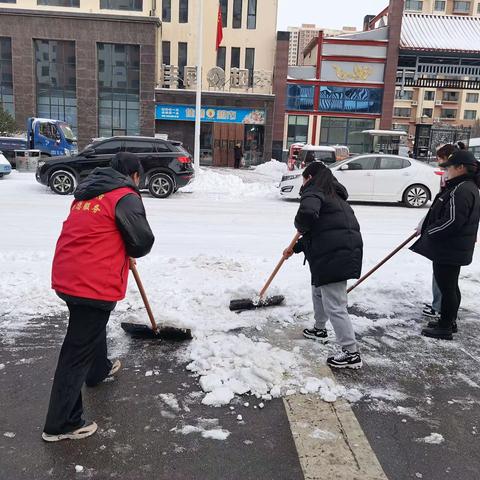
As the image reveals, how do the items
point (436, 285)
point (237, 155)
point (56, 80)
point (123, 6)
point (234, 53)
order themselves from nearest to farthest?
point (436, 285), point (237, 155), point (123, 6), point (56, 80), point (234, 53)

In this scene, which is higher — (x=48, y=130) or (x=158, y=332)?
(x=48, y=130)

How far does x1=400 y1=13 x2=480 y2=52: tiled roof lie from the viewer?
104 ft

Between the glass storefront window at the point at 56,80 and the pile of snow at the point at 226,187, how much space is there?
17242mm

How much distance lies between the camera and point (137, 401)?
3299 millimetres

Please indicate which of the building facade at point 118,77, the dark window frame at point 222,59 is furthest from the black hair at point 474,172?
the dark window frame at point 222,59

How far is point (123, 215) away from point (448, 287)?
9.76ft

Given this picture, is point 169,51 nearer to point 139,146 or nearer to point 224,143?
point 224,143

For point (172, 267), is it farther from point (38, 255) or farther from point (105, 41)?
point (105, 41)

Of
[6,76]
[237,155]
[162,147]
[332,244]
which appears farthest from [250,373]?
[6,76]

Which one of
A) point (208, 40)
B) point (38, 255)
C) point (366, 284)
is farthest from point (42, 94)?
point (366, 284)

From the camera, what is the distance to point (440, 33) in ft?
108

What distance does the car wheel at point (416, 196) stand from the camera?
13188 millimetres

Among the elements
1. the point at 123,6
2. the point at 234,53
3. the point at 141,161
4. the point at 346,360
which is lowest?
the point at 346,360

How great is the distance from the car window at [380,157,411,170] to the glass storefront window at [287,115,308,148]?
18.7 m
